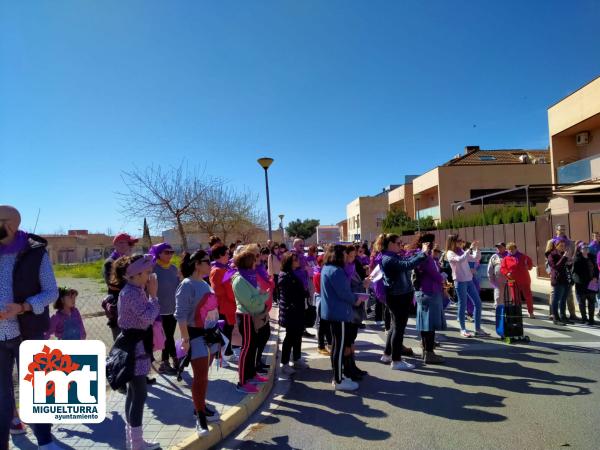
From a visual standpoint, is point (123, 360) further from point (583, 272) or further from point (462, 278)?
point (583, 272)

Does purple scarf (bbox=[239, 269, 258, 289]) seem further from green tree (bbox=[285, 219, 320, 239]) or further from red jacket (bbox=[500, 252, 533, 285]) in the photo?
green tree (bbox=[285, 219, 320, 239])

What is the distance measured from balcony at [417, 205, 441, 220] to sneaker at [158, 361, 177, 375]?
3142 cm

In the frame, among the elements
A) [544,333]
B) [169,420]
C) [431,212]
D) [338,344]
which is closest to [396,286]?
[338,344]

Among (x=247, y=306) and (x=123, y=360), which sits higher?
(x=247, y=306)

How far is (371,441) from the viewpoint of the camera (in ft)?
13.1

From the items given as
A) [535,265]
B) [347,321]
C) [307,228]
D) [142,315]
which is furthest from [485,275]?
[307,228]

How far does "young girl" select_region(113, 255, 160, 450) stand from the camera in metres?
3.50

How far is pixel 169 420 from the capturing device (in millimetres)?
4324

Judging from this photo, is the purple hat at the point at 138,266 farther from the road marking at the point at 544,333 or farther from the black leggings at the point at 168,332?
the road marking at the point at 544,333

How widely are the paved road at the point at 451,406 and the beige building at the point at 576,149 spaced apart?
1659cm

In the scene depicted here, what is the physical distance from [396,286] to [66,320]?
4342mm

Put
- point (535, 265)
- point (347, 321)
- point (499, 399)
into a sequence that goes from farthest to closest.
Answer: point (535, 265), point (347, 321), point (499, 399)

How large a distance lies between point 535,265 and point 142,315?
16.9 metres

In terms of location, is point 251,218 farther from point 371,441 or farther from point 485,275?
point 371,441
